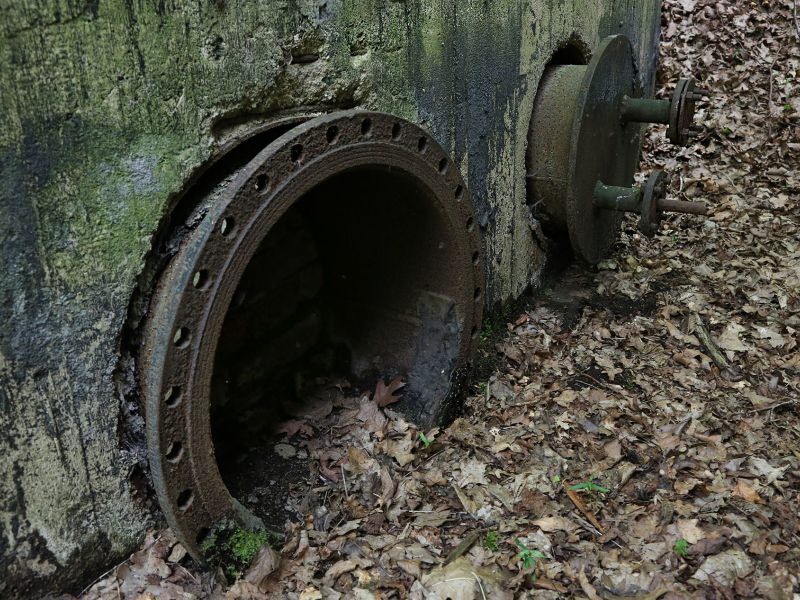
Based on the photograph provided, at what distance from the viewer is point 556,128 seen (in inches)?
157

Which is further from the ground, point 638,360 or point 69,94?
point 69,94

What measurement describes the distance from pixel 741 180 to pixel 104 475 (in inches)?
218

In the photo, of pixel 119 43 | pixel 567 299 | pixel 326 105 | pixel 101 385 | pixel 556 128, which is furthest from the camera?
pixel 567 299

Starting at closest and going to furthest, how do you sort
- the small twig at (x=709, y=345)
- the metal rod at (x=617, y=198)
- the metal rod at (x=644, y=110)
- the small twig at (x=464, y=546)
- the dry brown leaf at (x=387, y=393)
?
the small twig at (x=464, y=546), the dry brown leaf at (x=387, y=393), the small twig at (x=709, y=345), the metal rod at (x=617, y=198), the metal rod at (x=644, y=110)

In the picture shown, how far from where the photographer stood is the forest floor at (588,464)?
2.54m

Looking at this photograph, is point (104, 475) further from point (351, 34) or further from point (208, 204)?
point (351, 34)

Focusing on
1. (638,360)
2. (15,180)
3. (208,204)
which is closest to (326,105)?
(208,204)

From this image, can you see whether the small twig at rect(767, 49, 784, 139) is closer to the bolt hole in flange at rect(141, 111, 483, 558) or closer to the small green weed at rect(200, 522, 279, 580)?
the bolt hole in flange at rect(141, 111, 483, 558)

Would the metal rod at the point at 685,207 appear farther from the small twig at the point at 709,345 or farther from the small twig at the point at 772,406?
the small twig at the point at 772,406

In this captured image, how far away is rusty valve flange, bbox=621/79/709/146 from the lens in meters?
4.23

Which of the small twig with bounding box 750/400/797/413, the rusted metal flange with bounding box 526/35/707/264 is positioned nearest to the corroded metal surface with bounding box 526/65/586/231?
the rusted metal flange with bounding box 526/35/707/264

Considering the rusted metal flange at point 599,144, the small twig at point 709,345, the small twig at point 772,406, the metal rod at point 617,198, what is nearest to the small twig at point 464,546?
the small twig at point 772,406

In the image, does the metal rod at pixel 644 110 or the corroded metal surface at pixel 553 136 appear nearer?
the corroded metal surface at pixel 553 136

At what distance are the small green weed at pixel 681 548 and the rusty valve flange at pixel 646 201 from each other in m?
1.85
